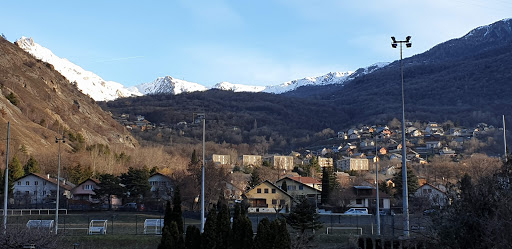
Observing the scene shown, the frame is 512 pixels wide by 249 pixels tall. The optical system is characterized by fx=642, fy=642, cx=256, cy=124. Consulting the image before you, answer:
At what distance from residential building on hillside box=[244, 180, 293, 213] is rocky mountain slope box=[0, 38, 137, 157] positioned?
40628mm

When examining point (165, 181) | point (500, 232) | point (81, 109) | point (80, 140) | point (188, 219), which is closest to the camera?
point (500, 232)

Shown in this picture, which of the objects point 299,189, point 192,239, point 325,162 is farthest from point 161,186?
point 325,162

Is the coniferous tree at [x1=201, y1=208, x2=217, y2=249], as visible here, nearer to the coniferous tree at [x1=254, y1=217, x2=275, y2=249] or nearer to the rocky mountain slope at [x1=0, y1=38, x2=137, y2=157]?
the coniferous tree at [x1=254, y1=217, x2=275, y2=249]

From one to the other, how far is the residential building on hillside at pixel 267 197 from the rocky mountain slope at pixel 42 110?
40.6 m

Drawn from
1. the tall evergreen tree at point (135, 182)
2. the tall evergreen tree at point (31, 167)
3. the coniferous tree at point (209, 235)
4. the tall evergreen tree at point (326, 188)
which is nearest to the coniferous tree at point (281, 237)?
the coniferous tree at point (209, 235)

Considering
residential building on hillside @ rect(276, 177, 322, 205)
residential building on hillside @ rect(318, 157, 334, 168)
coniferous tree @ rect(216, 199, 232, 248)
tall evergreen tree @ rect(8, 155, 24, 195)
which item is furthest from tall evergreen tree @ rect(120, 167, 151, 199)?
residential building on hillside @ rect(318, 157, 334, 168)

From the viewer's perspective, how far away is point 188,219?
171 ft

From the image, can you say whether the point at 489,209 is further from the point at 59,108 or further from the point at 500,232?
the point at 59,108

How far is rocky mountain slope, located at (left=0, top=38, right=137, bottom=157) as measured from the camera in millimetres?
107188

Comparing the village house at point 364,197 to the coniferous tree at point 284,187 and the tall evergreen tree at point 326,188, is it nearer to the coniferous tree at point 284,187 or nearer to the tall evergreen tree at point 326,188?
the tall evergreen tree at point 326,188

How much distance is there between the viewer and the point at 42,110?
131750 mm

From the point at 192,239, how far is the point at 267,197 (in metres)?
43.8

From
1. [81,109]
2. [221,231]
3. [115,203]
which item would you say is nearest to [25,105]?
[81,109]

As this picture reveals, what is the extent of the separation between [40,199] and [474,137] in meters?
152
